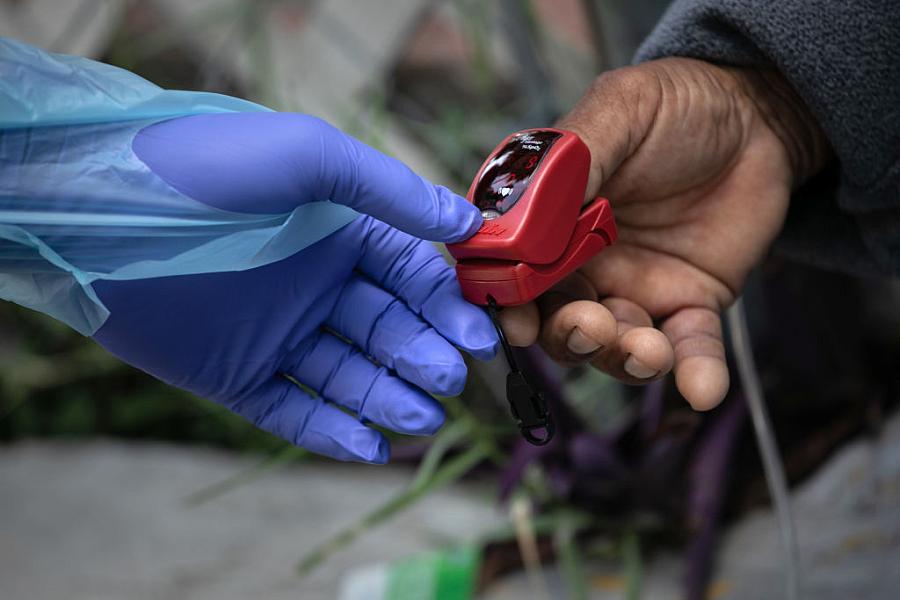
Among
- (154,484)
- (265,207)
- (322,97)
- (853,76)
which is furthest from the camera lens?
(322,97)

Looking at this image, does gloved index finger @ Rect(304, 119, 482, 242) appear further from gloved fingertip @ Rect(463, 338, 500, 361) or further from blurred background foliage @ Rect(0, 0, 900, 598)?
blurred background foliage @ Rect(0, 0, 900, 598)

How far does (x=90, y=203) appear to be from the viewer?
53 centimetres

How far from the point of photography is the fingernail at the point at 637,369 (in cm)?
59

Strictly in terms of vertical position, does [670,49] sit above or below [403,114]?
above

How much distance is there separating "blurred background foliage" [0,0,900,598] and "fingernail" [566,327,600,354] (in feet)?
1.18

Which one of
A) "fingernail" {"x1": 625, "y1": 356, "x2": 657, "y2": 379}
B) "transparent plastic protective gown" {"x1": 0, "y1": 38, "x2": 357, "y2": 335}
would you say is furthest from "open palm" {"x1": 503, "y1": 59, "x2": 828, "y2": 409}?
"transparent plastic protective gown" {"x1": 0, "y1": 38, "x2": 357, "y2": 335}

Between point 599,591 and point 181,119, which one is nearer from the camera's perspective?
point 181,119

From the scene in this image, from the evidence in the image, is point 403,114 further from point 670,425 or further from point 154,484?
point 670,425

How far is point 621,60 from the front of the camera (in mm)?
1024

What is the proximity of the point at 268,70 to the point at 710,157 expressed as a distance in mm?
903

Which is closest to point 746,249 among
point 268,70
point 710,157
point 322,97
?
point 710,157

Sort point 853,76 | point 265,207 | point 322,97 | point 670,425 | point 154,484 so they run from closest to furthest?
point 265,207
point 853,76
point 670,425
point 154,484
point 322,97

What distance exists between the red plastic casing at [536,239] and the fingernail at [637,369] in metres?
0.08

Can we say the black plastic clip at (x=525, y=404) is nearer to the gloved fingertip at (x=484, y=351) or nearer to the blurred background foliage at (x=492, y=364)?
the gloved fingertip at (x=484, y=351)
